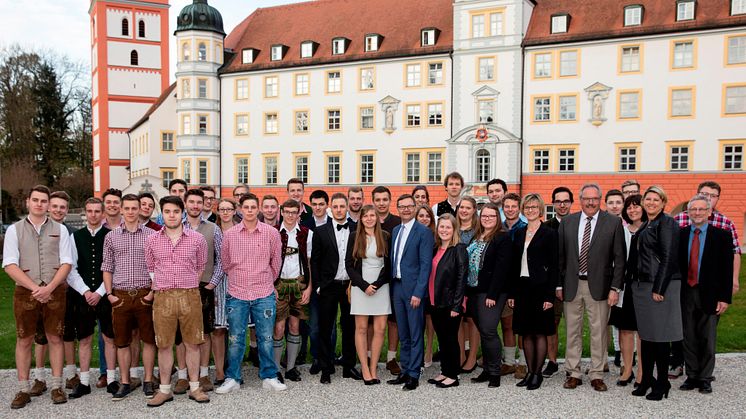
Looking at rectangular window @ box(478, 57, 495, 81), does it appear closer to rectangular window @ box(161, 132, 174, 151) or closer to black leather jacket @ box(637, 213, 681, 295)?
rectangular window @ box(161, 132, 174, 151)

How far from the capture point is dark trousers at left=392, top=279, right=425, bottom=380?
6746 millimetres

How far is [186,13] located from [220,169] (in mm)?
10723

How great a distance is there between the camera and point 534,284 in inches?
258

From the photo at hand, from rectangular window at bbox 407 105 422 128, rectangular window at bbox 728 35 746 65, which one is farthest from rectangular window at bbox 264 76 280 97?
rectangular window at bbox 728 35 746 65

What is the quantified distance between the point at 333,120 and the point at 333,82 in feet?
7.68

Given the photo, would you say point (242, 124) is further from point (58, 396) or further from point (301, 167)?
point (58, 396)

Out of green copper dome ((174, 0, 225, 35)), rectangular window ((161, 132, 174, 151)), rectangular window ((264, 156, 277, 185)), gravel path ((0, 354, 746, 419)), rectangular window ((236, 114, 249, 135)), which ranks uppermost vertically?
green copper dome ((174, 0, 225, 35))

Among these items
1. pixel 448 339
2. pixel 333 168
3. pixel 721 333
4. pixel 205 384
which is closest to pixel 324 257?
pixel 448 339

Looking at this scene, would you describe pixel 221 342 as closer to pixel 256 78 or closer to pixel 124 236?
pixel 124 236

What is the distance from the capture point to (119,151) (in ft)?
171

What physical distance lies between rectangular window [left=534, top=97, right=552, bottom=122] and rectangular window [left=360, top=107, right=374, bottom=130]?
9.54 m

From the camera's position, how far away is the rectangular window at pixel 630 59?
103 ft

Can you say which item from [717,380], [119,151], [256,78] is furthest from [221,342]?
[119,151]

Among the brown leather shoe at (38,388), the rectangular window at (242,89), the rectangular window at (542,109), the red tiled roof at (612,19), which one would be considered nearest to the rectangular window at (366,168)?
the rectangular window at (242,89)
